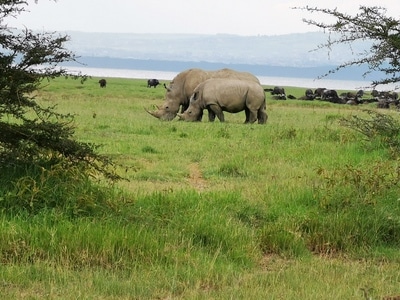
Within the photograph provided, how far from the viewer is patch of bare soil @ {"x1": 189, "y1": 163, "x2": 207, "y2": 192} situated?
10844mm

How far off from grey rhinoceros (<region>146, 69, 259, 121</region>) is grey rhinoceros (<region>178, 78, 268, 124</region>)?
60.3 inches

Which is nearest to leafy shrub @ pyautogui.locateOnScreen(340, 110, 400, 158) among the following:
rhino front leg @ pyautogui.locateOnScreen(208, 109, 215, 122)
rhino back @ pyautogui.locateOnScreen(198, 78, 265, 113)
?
rhino back @ pyautogui.locateOnScreen(198, 78, 265, 113)

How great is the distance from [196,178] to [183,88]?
604 inches

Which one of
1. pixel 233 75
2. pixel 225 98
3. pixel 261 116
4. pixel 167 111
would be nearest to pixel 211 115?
pixel 225 98

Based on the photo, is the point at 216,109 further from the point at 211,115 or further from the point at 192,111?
the point at 192,111

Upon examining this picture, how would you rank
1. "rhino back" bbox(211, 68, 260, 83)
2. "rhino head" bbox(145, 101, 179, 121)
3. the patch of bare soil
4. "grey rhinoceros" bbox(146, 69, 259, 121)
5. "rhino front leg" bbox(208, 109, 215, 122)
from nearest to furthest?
the patch of bare soil → "rhino front leg" bbox(208, 109, 215, 122) → "rhino back" bbox(211, 68, 260, 83) → "rhino head" bbox(145, 101, 179, 121) → "grey rhinoceros" bbox(146, 69, 259, 121)

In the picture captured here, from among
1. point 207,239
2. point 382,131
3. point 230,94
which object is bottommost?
point 207,239

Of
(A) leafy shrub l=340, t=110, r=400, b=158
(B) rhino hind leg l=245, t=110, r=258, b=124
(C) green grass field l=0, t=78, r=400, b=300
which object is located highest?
(A) leafy shrub l=340, t=110, r=400, b=158

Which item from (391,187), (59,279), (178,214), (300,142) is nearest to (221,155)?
(300,142)

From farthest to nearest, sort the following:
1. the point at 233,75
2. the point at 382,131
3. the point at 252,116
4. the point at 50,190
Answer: the point at 233,75
the point at 252,116
the point at 382,131
the point at 50,190

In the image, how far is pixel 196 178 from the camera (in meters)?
11.6

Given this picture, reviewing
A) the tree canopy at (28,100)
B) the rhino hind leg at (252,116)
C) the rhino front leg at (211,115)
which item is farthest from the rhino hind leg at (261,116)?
the tree canopy at (28,100)

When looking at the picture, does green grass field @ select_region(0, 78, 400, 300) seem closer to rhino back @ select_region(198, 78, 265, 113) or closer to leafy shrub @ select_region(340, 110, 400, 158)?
leafy shrub @ select_region(340, 110, 400, 158)

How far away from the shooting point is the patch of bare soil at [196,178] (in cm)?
1084
